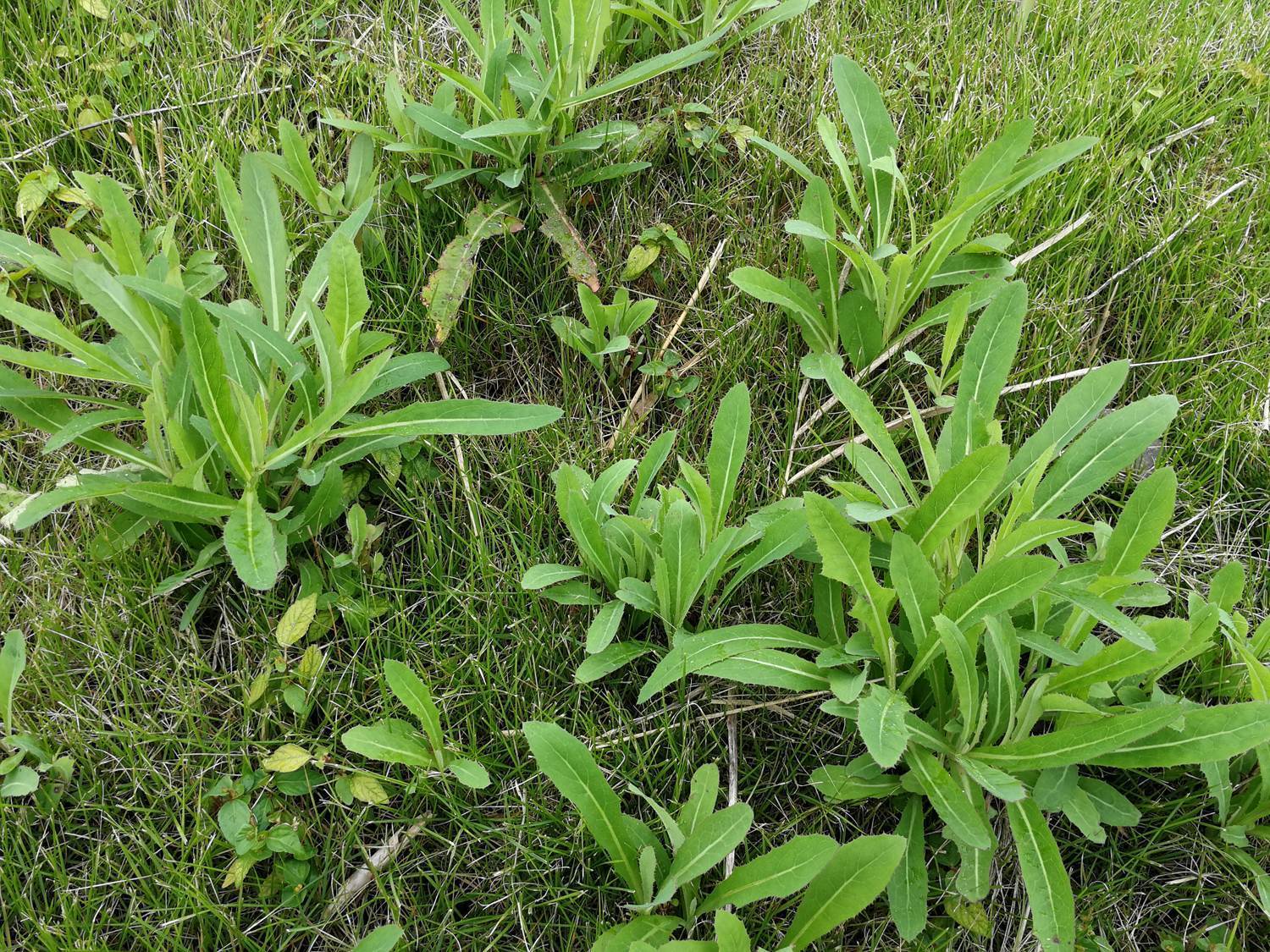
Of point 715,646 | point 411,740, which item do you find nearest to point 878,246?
point 715,646

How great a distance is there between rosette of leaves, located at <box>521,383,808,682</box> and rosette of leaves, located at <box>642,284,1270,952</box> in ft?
0.40

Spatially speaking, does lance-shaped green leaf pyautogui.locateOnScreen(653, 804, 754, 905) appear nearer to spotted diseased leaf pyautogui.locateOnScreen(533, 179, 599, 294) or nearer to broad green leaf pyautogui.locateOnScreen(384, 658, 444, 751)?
broad green leaf pyautogui.locateOnScreen(384, 658, 444, 751)

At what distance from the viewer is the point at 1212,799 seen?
5.64 ft

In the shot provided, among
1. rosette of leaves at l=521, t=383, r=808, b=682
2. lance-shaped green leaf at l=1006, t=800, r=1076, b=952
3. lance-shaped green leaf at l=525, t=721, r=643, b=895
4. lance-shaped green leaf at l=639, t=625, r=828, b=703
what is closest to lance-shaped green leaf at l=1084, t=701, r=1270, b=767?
lance-shaped green leaf at l=1006, t=800, r=1076, b=952

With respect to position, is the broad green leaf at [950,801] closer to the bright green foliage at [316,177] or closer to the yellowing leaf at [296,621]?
the yellowing leaf at [296,621]

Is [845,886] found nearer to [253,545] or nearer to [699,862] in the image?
[699,862]

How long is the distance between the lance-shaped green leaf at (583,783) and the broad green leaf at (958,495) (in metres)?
0.73

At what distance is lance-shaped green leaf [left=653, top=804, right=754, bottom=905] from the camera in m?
1.49

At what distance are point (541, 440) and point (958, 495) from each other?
897mm

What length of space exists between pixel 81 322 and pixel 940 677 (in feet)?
6.75

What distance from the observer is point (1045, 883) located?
4.92 feet

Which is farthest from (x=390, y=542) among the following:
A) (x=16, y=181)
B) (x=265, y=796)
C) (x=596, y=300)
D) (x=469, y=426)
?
(x=16, y=181)

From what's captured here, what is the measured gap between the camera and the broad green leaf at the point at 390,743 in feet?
5.23

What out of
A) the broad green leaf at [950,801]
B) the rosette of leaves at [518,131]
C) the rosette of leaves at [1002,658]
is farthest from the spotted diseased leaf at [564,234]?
the broad green leaf at [950,801]
